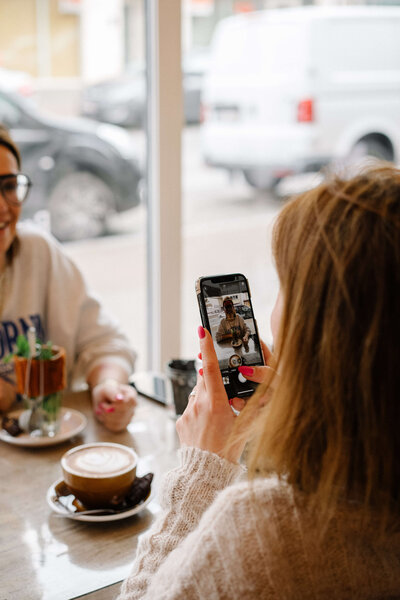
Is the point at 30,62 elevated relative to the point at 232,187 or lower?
elevated

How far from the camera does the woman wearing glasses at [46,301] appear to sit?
1668mm

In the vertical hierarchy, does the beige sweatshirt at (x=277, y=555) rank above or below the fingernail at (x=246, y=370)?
below

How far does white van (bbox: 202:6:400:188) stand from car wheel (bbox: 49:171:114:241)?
47 cm

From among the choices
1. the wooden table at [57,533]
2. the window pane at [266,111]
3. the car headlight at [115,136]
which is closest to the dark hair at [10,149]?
the wooden table at [57,533]

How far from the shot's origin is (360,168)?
0.76m

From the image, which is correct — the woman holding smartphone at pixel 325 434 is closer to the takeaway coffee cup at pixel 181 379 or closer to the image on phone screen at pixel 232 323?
the image on phone screen at pixel 232 323

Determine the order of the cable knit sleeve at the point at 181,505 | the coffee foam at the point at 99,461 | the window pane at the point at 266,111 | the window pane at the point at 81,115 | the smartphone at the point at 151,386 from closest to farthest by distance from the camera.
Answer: the cable knit sleeve at the point at 181,505, the coffee foam at the point at 99,461, the smartphone at the point at 151,386, the window pane at the point at 81,115, the window pane at the point at 266,111

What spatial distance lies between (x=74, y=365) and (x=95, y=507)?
72 cm

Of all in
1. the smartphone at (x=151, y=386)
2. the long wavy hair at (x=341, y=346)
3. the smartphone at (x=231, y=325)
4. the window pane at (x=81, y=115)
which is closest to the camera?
the long wavy hair at (x=341, y=346)

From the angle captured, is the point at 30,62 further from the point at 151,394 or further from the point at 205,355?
the point at 205,355

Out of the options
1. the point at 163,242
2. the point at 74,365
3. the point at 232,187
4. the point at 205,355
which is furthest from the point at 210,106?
the point at 205,355

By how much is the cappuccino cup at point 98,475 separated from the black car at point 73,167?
4.63ft

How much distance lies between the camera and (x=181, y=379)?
1.41m

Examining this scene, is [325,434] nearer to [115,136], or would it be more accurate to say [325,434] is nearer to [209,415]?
[209,415]
